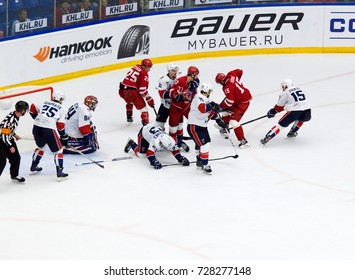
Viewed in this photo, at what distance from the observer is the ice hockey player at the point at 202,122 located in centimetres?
1075

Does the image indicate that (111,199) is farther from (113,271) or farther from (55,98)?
(113,271)

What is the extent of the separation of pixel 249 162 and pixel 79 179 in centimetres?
209

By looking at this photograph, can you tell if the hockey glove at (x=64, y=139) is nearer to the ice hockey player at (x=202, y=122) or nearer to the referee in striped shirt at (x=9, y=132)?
the referee in striped shirt at (x=9, y=132)

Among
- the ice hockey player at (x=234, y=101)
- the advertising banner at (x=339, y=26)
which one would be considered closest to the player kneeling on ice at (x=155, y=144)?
the ice hockey player at (x=234, y=101)

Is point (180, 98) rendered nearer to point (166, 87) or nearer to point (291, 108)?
point (166, 87)

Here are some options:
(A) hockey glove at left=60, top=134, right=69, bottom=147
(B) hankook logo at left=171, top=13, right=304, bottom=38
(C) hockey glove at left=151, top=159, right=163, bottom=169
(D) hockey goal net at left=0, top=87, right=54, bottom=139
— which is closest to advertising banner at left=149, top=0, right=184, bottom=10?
(B) hankook logo at left=171, top=13, right=304, bottom=38

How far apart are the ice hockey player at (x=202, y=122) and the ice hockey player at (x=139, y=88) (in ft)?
5.28

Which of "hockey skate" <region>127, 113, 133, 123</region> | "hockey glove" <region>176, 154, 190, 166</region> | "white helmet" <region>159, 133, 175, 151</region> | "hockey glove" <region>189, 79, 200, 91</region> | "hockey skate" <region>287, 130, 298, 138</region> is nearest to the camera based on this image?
"white helmet" <region>159, 133, 175, 151</region>

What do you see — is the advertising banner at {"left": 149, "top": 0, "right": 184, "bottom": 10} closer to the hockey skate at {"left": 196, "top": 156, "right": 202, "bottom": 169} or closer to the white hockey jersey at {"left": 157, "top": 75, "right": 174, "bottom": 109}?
the white hockey jersey at {"left": 157, "top": 75, "right": 174, "bottom": 109}

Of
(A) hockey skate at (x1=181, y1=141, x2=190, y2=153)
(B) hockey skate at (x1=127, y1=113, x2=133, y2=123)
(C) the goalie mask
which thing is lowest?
(B) hockey skate at (x1=127, y1=113, x2=133, y2=123)

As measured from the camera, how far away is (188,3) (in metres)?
16.0

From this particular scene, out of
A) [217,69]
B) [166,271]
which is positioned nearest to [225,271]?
[166,271]

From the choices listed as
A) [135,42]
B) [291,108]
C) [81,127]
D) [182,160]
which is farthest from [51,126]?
[135,42]

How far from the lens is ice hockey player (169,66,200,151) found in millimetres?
11438
